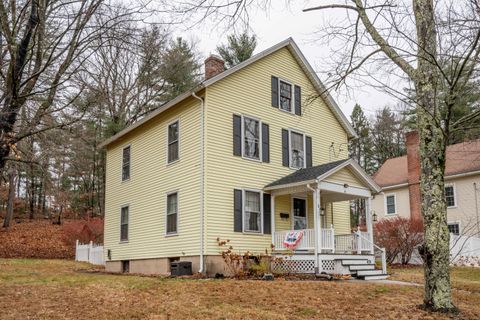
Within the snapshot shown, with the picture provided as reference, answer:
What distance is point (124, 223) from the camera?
18828 millimetres

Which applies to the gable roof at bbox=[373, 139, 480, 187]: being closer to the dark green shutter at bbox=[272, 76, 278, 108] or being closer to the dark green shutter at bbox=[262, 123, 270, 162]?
the dark green shutter at bbox=[272, 76, 278, 108]

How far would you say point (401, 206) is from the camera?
28.4 metres

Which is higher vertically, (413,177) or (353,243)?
(413,177)

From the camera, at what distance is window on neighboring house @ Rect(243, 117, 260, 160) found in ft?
51.7

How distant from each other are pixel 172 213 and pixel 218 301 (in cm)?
737

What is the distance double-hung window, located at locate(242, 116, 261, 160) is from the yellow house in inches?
1.4

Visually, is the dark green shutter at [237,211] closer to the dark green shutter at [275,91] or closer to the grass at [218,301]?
the grass at [218,301]

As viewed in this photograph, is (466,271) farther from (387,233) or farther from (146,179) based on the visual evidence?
(146,179)

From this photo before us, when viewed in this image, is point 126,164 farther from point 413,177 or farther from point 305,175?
point 413,177

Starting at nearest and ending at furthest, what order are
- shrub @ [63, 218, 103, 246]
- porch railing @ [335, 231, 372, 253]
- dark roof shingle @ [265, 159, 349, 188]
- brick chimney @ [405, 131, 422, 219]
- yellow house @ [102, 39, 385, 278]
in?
yellow house @ [102, 39, 385, 278], dark roof shingle @ [265, 159, 349, 188], porch railing @ [335, 231, 372, 253], brick chimney @ [405, 131, 422, 219], shrub @ [63, 218, 103, 246]

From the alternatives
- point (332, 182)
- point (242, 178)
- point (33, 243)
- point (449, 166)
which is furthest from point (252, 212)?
point (33, 243)

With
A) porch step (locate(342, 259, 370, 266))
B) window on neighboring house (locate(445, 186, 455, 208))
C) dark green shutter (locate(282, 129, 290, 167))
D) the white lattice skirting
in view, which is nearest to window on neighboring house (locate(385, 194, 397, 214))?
window on neighboring house (locate(445, 186, 455, 208))

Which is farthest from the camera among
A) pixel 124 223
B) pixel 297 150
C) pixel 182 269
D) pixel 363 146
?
pixel 363 146

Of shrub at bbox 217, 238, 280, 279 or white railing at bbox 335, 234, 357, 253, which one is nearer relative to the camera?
shrub at bbox 217, 238, 280, 279
